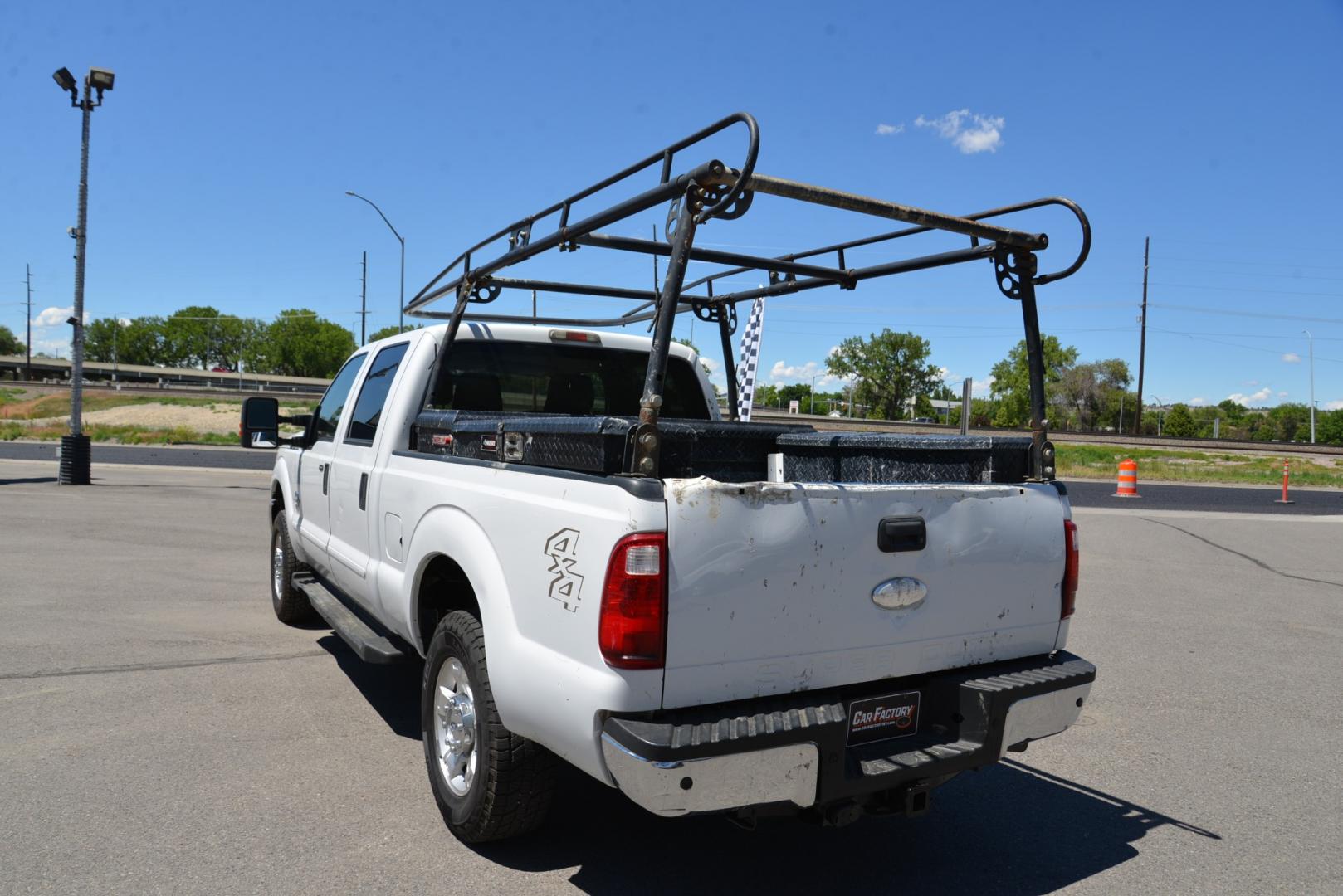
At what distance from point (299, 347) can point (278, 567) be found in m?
160

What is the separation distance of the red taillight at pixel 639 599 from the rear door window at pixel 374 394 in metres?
2.45

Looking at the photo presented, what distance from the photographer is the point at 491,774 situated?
123 inches

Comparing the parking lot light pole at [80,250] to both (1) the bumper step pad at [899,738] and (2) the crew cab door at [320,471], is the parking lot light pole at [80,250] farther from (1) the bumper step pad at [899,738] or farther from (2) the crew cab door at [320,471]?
(1) the bumper step pad at [899,738]

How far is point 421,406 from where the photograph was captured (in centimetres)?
444

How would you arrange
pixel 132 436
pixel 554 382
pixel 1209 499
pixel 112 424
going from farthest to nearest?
pixel 112 424, pixel 132 436, pixel 1209 499, pixel 554 382

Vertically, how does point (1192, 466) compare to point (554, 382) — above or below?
below

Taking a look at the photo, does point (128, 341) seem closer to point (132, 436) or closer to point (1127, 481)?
point (132, 436)

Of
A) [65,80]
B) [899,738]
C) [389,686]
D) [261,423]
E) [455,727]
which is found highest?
[65,80]

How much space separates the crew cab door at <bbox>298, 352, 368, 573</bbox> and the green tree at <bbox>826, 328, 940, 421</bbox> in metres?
100

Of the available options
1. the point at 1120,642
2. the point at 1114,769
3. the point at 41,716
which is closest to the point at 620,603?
the point at 1114,769

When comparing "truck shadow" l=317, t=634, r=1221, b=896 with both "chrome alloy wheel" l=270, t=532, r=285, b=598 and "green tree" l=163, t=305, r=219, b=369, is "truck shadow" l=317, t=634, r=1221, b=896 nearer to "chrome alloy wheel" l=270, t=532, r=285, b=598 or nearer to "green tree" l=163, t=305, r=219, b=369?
"chrome alloy wheel" l=270, t=532, r=285, b=598

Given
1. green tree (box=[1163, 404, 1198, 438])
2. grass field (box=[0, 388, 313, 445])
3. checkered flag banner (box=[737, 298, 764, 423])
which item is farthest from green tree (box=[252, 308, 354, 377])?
checkered flag banner (box=[737, 298, 764, 423])

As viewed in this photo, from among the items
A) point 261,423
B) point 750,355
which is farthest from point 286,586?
point 750,355

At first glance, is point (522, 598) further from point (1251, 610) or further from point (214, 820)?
point (1251, 610)
